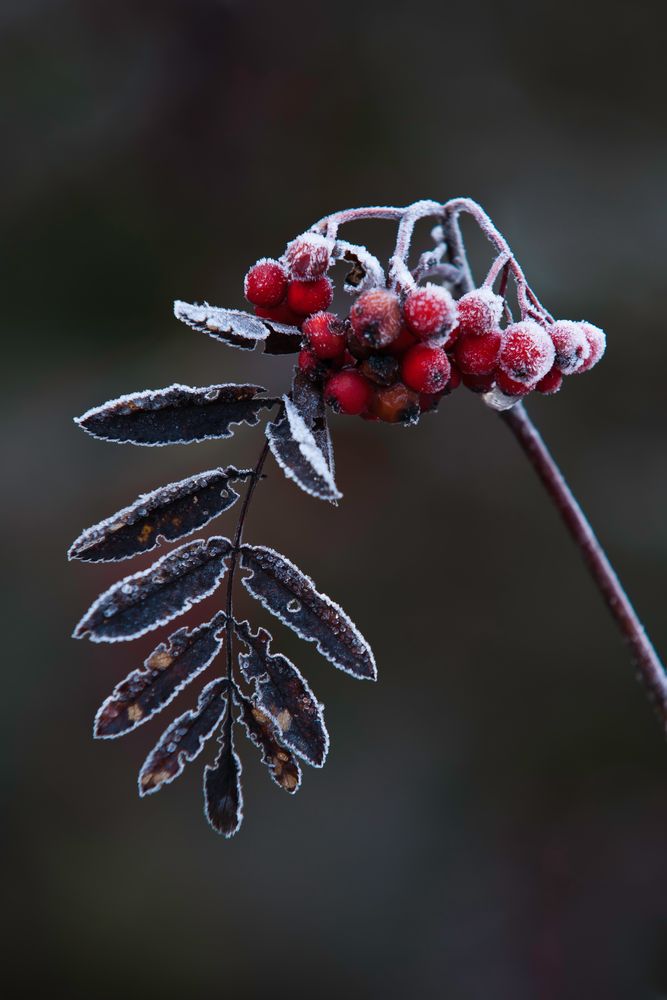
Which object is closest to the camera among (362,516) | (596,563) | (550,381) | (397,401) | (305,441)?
(305,441)

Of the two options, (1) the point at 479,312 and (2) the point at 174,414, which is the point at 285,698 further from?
(1) the point at 479,312

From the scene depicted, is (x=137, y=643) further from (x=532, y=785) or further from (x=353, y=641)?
(x=353, y=641)

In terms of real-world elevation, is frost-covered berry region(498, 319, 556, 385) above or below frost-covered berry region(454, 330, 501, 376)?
below

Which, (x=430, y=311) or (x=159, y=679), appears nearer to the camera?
(x=430, y=311)

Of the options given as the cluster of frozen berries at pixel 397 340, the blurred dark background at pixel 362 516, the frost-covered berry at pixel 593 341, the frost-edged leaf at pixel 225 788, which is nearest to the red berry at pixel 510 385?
the cluster of frozen berries at pixel 397 340

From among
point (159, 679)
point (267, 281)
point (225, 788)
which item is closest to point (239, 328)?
point (267, 281)

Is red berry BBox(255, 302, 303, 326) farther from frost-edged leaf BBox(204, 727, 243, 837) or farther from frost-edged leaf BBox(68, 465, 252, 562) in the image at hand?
frost-edged leaf BBox(204, 727, 243, 837)

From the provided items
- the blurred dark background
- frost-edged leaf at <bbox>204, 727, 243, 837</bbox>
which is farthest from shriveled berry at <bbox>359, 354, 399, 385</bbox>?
the blurred dark background
